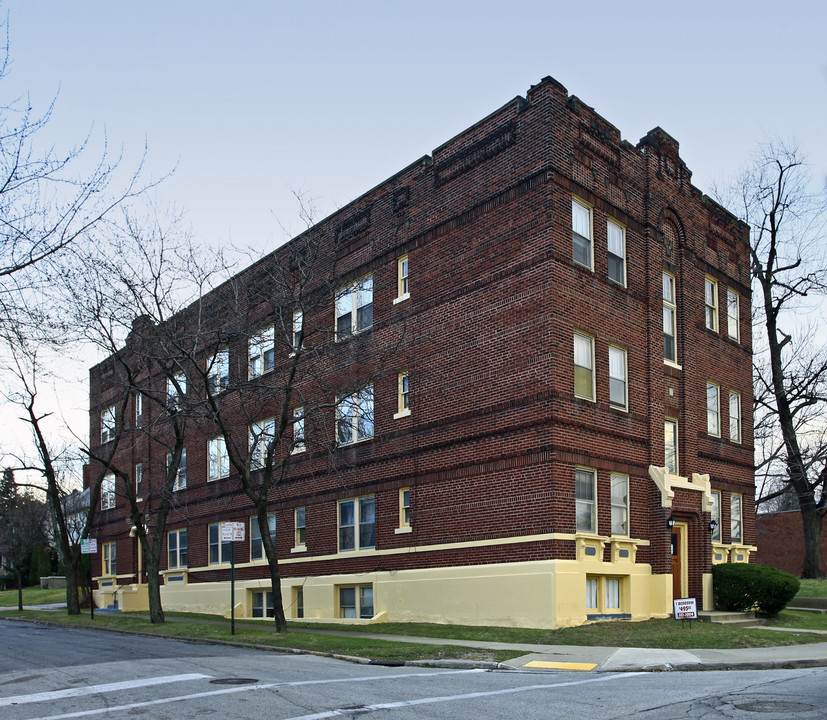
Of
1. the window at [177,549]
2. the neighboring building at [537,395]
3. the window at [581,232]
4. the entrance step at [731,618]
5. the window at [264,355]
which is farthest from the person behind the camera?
the window at [177,549]

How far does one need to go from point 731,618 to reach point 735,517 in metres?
5.50

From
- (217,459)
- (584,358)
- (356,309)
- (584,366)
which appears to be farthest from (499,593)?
(217,459)

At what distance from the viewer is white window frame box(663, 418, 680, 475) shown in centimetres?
2495

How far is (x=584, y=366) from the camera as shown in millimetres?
22422

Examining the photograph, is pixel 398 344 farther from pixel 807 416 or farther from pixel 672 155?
pixel 807 416

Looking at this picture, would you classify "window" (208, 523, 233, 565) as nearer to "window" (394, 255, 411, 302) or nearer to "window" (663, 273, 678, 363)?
"window" (394, 255, 411, 302)

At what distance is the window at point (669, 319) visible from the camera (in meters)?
25.8

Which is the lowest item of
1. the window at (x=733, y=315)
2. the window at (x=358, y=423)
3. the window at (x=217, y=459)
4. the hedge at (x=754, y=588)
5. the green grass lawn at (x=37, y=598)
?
the green grass lawn at (x=37, y=598)

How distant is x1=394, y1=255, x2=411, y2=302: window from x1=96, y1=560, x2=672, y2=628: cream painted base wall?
7578mm

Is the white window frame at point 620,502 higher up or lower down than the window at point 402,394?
lower down

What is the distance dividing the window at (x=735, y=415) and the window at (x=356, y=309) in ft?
37.5

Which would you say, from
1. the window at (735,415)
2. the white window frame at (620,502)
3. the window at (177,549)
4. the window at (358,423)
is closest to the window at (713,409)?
the window at (735,415)

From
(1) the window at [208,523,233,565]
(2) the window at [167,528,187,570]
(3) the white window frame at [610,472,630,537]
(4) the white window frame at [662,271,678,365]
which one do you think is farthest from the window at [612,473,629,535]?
(2) the window at [167,528,187,570]

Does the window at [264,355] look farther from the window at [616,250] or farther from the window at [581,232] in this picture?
the window at [616,250]
